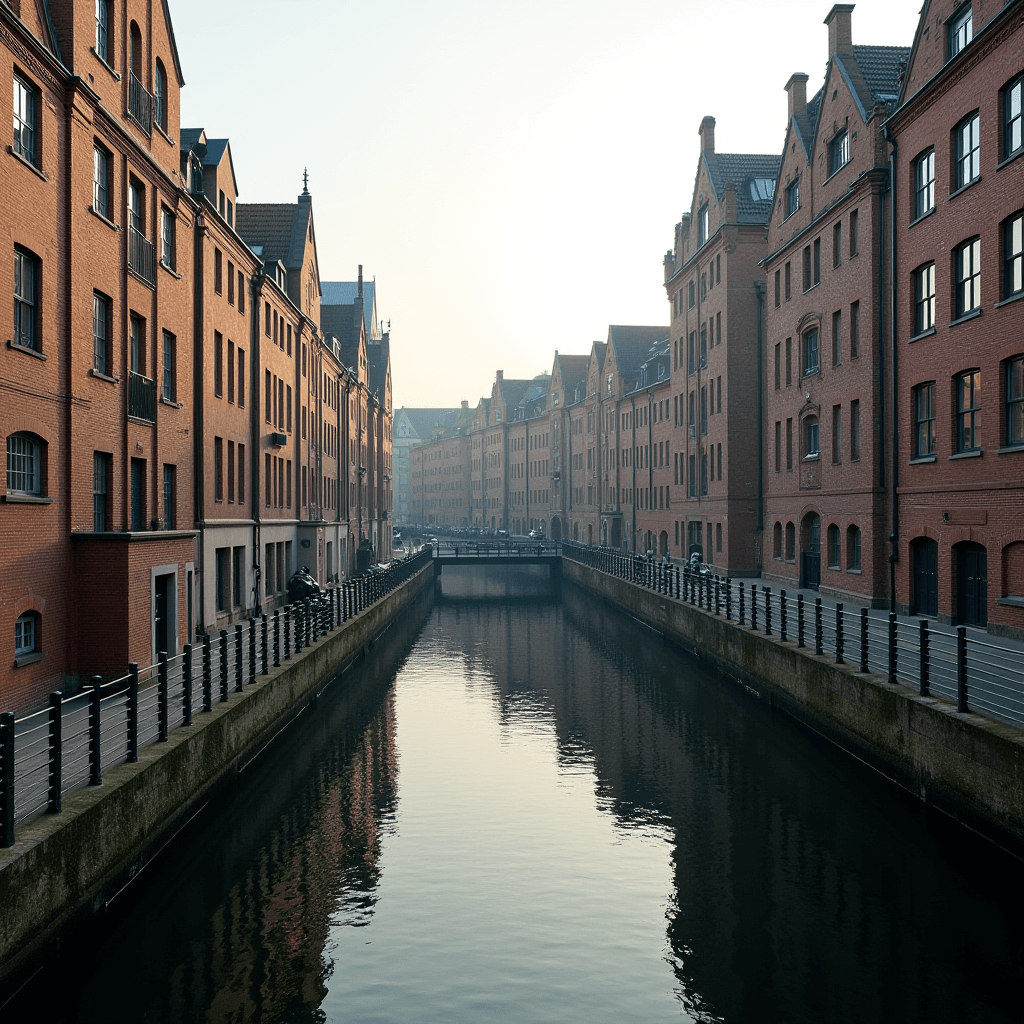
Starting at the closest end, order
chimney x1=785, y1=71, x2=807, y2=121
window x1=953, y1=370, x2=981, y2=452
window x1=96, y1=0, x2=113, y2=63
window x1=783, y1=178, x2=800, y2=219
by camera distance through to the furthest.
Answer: window x1=96, y1=0, x2=113, y2=63
window x1=953, y1=370, x2=981, y2=452
window x1=783, y1=178, x2=800, y2=219
chimney x1=785, y1=71, x2=807, y2=121

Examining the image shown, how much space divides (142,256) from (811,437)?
22.6 m

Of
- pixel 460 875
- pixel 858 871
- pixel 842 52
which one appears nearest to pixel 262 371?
pixel 842 52

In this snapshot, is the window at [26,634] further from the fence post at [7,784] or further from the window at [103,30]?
the window at [103,30]

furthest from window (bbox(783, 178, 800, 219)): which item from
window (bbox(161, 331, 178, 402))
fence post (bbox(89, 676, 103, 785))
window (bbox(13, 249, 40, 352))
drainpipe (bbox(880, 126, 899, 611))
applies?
fence post (bbox(89, 676, 103, 785))

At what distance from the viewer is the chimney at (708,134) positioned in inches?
1847

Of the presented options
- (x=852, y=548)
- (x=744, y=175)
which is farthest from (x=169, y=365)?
(x=744, y=175)

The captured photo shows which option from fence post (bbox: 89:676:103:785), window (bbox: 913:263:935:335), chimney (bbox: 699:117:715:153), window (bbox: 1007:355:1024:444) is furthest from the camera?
chimney (bbox: 699:117:715:153)

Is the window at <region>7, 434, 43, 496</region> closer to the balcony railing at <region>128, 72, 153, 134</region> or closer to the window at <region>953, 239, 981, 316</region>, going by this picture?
the balcony railing at <region>128, 72, 153, 134</region>

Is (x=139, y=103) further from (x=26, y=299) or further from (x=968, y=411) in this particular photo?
(x=968, y=411)

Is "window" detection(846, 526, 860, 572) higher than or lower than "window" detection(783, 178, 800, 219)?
lower

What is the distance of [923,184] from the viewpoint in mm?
24312

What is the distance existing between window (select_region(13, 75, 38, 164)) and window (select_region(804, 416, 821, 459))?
2501 cm

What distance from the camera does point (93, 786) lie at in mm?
9758

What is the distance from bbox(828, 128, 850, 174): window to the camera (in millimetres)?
29406
